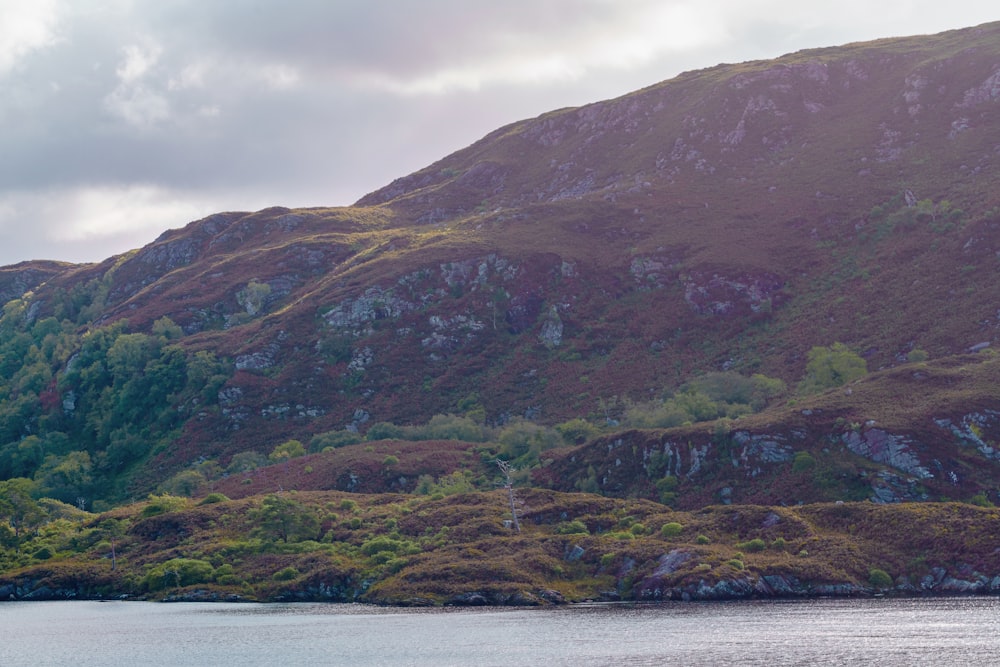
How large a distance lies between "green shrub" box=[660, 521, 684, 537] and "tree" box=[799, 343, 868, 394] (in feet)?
148

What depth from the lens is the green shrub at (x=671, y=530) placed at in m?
106

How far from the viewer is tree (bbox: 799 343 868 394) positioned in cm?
14525

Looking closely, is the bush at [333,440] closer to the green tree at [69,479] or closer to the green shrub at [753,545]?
the green tree at [69,479]

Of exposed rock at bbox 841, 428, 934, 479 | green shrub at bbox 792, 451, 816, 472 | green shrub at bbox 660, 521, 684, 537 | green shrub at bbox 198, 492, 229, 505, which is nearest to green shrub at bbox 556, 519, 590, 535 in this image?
green shrub at bbox 660, 521, 684, 537

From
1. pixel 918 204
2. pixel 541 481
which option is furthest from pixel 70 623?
pixel 918 204

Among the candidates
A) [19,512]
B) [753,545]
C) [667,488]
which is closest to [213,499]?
[19,512]

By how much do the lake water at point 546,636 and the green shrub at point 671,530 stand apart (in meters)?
16.6

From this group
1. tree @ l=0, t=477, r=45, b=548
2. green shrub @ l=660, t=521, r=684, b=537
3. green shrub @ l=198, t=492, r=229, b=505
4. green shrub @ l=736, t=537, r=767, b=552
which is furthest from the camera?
tree @ l=0, t=477, r=45, b=548

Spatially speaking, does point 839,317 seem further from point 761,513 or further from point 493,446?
point 761,513

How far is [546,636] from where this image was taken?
75312 millimetres

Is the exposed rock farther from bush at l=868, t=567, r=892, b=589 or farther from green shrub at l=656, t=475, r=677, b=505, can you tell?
bush at l=868, t=567, r=892, b=589

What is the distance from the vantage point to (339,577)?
4390 inches

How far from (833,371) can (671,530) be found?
5306cm

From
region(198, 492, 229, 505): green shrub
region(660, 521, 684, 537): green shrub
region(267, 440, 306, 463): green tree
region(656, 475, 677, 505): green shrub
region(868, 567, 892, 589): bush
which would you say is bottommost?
region(868, 567, 892, 589): bush
